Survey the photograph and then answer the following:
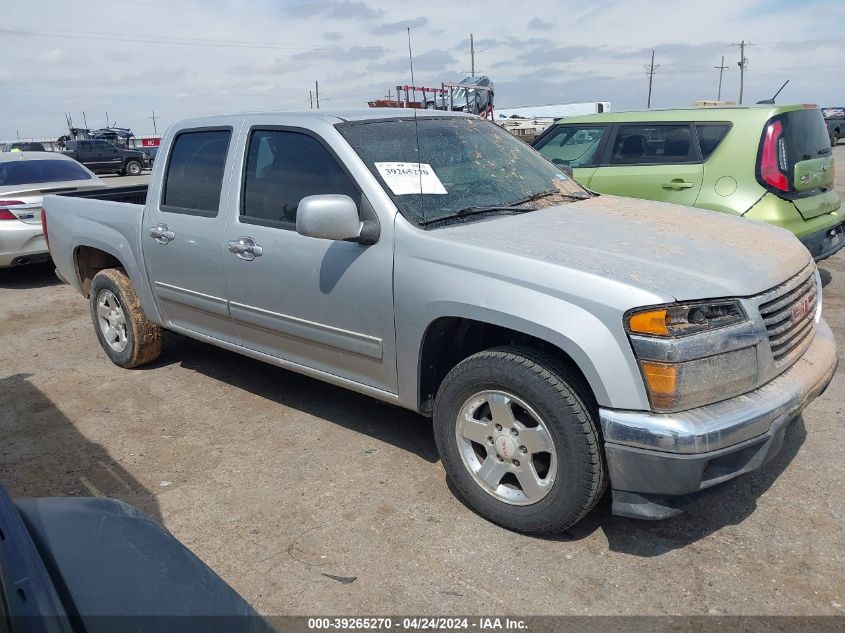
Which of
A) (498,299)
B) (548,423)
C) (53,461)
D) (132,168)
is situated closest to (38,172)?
(53,461)

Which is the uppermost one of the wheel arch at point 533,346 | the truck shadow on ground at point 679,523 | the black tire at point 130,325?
the wheel arch at point 533,346

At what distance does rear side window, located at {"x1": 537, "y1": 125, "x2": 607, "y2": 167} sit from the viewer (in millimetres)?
7117

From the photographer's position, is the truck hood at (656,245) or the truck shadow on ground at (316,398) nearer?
the truck hood at (656,245)

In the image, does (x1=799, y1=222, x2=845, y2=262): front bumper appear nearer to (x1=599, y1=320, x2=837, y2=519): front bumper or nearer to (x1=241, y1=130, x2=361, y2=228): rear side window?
(x1=599, y1=320, x2=837, y2=519): front bumper

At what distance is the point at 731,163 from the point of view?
6.04 metres

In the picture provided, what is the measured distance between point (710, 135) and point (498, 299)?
14.1ft

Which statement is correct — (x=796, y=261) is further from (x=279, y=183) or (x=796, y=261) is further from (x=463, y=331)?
(x=279, y=183)

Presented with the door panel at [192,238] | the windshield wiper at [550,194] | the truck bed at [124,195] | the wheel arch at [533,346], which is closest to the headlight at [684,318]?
the wheel arch at [533,346]

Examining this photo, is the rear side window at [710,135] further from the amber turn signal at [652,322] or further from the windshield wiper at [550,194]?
the amber turn signal at [652,322]

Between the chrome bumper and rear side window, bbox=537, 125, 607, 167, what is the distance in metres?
4.55

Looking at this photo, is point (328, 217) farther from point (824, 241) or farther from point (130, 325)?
point (824, 241)

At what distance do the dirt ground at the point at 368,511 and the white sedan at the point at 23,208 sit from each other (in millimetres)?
3577

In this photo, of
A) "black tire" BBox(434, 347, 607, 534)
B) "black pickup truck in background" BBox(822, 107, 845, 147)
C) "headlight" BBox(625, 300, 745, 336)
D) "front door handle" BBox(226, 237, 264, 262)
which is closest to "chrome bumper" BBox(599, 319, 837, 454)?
"black tire" BBox(434, 347, 607, 534)

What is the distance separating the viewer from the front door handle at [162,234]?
459 centimetres
